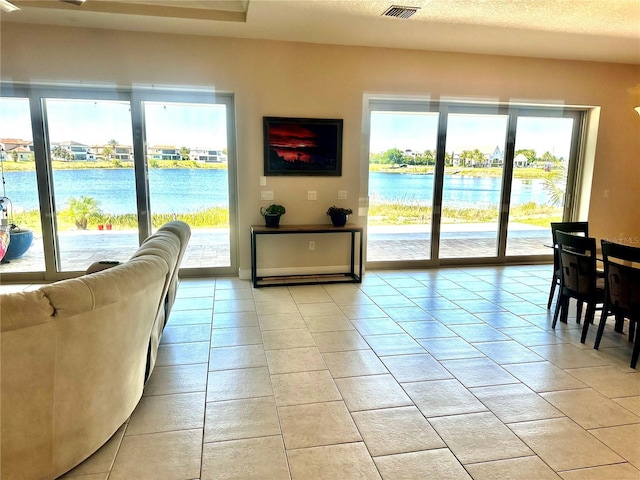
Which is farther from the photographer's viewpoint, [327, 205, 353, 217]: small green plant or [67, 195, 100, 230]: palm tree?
[327, 205, 353, 217]: small green plant

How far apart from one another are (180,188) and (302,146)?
1640mm

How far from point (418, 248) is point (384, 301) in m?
1.76

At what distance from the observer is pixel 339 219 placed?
195 inches

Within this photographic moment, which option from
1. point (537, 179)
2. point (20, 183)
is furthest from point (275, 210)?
point (537, 179)

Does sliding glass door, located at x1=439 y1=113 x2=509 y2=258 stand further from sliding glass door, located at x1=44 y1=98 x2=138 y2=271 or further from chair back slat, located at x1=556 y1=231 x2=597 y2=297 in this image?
sliding glass door, located at x1=44 y1=98 x2=138 y2=271

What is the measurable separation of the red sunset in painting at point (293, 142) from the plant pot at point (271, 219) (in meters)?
0.75

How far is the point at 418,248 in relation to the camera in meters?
5.81

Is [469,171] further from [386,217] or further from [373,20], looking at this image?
[373,20]

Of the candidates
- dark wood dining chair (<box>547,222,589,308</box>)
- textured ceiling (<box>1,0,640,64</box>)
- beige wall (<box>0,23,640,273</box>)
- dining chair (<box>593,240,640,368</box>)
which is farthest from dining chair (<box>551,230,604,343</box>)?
beige wall (<box>0,23,640,273</box>)

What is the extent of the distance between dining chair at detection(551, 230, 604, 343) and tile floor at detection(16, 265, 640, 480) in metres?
0.35

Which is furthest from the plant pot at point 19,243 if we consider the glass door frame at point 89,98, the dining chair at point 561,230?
the dining chair at point 561,230

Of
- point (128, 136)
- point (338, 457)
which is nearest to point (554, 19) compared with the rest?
point (338, 457)

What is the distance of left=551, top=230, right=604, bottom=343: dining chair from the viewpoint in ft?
10.5

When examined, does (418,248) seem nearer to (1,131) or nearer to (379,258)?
(379,258)
